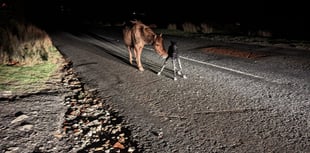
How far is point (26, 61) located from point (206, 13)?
23.2 meters

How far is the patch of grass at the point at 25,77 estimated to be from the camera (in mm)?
6379

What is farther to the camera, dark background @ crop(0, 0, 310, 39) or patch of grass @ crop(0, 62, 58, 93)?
dark background @ crop(0, 0, 310, 39)

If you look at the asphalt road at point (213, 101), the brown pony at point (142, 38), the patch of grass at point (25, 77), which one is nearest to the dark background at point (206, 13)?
the asphalt road at point (213, 101)

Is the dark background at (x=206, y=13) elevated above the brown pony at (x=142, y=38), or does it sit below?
above

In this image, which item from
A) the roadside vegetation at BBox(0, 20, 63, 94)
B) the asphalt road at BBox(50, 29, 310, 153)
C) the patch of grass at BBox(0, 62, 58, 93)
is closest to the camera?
the asphalt road at BBox(50, 29, 310, 153)

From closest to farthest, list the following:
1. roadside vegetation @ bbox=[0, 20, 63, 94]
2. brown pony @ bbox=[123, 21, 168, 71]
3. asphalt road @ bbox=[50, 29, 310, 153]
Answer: asphalt road @ bbox=[50, 29, 310, 153] → roadside vegetation @ bbox=[0, 20, 63, 94] → brown pony @ bbox=[123, 21, 168, 71]

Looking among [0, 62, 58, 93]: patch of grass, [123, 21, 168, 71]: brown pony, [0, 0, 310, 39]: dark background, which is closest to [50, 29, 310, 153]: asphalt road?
[123, 21, 168, 71]: brown pony

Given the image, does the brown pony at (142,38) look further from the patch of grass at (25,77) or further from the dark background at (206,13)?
the dark background at (206,13)

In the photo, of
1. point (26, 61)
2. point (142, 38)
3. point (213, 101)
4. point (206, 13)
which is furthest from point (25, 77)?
point (206, 13)

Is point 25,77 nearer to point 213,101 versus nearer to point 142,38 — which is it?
point 142,38

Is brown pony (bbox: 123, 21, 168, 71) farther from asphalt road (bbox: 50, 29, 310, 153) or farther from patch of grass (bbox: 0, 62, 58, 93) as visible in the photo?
patch of grass (bbox: 0, 62, 58, 93)

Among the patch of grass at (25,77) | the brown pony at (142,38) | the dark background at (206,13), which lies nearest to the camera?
the patch of grass at (25,77)

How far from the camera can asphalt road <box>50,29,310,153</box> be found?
3840 mm

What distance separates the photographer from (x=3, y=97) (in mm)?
5727
